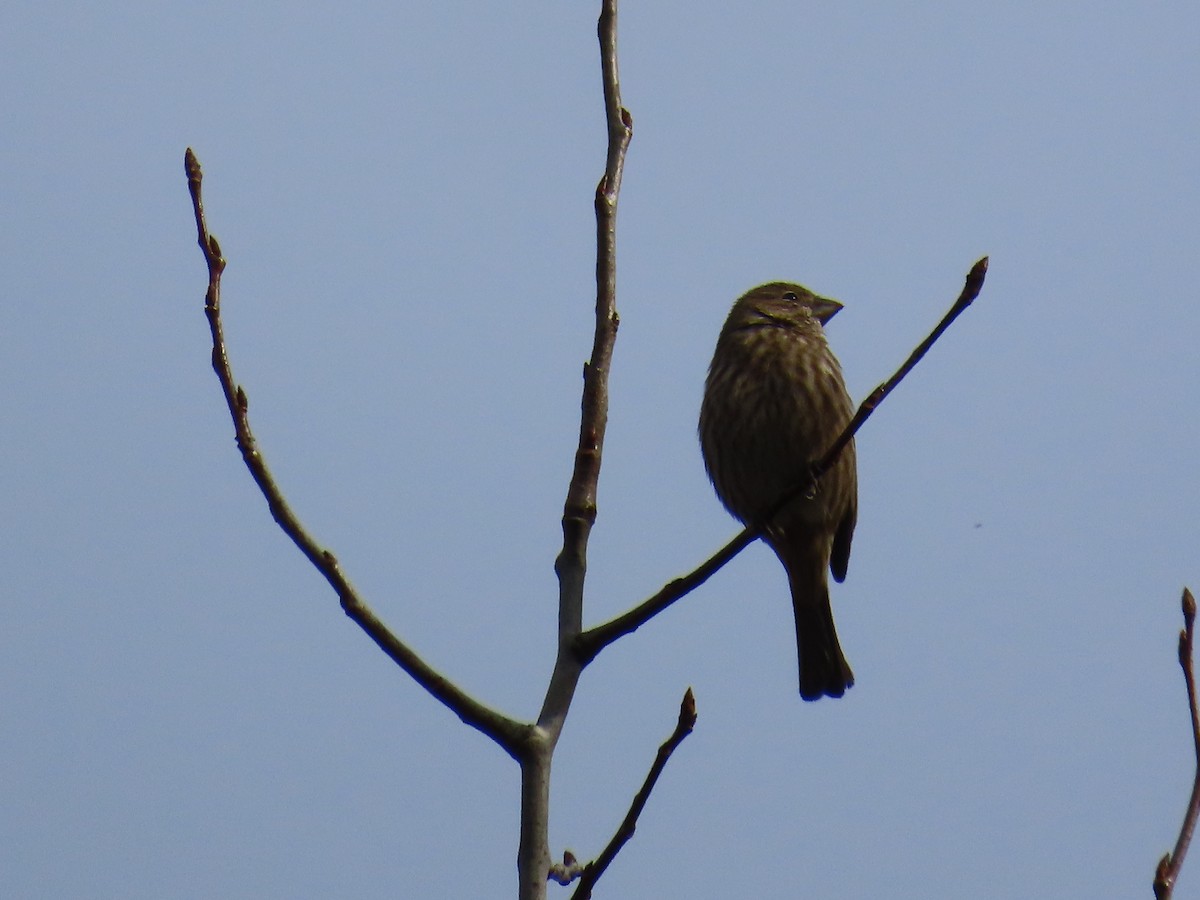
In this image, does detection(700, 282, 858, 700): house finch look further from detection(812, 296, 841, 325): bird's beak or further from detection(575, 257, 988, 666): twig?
detection(575, 257, 988, 666): twig

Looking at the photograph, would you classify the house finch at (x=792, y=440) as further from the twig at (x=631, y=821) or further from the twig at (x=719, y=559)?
the twig at (x=631, y=821)

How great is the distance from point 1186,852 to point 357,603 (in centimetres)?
160

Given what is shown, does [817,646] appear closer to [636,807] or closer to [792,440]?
[792,440]

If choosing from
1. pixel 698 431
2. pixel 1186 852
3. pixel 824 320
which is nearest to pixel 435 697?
pixel 1186 852

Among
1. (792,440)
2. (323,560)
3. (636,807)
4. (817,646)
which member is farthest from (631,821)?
(817,646)

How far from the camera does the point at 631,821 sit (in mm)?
2639

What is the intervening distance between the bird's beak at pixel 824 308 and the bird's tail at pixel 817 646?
115 centimetres

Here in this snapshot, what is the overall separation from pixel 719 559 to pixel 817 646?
3027 millimetres

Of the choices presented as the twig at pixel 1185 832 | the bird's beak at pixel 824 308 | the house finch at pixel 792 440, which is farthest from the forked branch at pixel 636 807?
the bird's beak at pixel 824 308

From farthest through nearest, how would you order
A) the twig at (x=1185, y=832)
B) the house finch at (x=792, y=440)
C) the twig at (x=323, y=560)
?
1. the house finch at (x=792, y=440)
2. the twig at (x=323, y=560)
3. the twig at (x=1185, y=832)

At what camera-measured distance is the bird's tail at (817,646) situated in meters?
6.34

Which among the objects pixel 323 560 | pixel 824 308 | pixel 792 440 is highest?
pixel 824 308

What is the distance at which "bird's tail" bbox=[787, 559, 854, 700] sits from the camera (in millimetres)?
6344

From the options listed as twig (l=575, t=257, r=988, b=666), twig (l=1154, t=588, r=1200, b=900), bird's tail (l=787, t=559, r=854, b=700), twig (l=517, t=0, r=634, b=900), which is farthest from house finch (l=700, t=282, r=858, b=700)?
twig (l=1154, t=588, r=1200, b=900)
